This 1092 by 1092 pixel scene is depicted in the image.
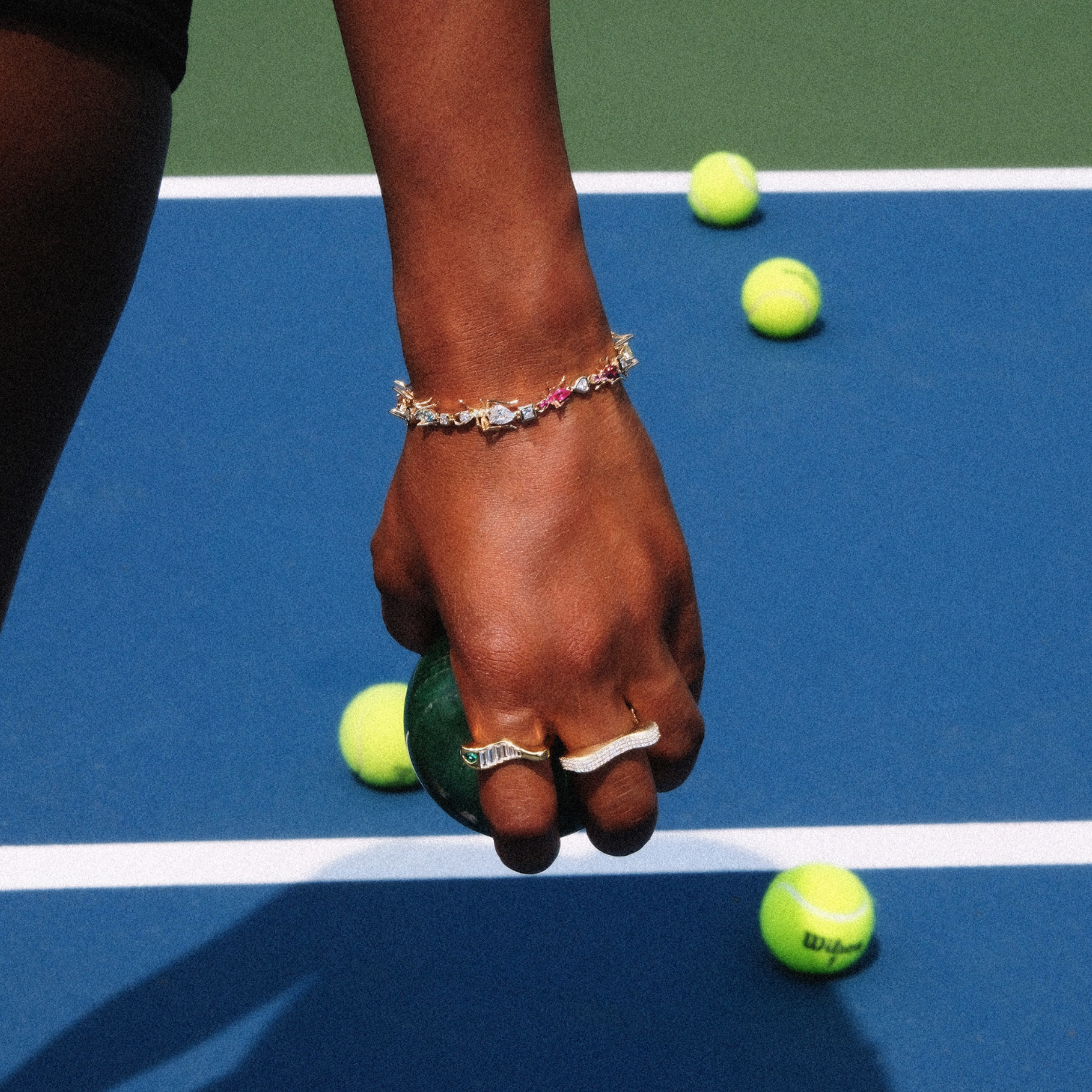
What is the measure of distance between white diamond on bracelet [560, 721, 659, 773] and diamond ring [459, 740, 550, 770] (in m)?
0.03

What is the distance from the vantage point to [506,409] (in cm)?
130

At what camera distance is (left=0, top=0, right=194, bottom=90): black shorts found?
1293 mm

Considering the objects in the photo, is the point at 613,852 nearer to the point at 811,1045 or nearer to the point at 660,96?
the point at 811,1045

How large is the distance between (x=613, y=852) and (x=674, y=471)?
3.13 metres

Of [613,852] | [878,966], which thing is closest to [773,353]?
[878,966]

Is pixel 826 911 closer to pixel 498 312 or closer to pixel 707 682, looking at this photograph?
pixel 707 682

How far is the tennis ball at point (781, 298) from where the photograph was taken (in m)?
4.91

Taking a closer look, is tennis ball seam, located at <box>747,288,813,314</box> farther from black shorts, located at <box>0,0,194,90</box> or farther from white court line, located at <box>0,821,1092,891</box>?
black shorts, located at <box>0,0,194,90</box>

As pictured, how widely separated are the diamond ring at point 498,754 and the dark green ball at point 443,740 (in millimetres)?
359

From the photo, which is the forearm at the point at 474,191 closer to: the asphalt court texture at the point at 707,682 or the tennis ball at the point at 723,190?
the asphalt court texture at the point at 707,682

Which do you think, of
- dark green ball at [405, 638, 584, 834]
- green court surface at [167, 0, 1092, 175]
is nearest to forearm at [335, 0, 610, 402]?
dark green ball at [405, 638, 584, 834]

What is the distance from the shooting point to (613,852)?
4.56ft

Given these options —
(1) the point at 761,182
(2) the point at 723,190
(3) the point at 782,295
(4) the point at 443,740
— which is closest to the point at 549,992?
(4) the point at 443,740

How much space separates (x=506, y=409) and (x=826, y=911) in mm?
1823
